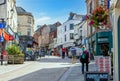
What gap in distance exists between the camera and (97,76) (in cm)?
918

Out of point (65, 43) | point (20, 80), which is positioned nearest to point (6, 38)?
point (20, 80)

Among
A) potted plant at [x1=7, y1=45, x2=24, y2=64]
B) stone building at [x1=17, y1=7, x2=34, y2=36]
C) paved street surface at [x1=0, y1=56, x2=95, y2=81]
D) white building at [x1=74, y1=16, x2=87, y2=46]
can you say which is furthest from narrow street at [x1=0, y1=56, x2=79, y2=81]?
stone building at [x1=17, y1=7, x2=34, y2=36]

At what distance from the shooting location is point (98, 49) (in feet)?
148

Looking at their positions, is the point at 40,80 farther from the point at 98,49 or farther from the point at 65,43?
the point at 65,43

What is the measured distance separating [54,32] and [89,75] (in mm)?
112579

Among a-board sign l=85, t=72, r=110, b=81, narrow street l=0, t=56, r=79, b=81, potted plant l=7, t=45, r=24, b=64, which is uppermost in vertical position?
potted plant l=7, t=45, r=24, b=64

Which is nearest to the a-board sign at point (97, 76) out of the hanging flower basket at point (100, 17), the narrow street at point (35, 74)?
the hanging flower basket at point (100, 17)

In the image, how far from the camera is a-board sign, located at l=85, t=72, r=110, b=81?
9148 mm

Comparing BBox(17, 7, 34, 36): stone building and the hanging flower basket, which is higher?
BBox(17, 7, 34, 36): stone building

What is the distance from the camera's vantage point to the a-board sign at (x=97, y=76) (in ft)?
30.0

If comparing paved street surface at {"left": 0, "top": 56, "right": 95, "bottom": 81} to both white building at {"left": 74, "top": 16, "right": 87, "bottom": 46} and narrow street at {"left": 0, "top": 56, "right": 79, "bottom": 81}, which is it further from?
white building at {"left": 74, "top": 16, "right": 87, "bottom": 46}

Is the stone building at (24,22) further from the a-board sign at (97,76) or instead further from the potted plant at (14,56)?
the a-board sign at (97,76)

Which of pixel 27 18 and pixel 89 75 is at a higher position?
pixel 27 18

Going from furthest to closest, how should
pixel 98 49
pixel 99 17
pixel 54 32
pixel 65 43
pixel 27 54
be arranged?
pixel 54 32
pixel 65 43
pixel 98 49
pixel 27 54
pixel 99 17
